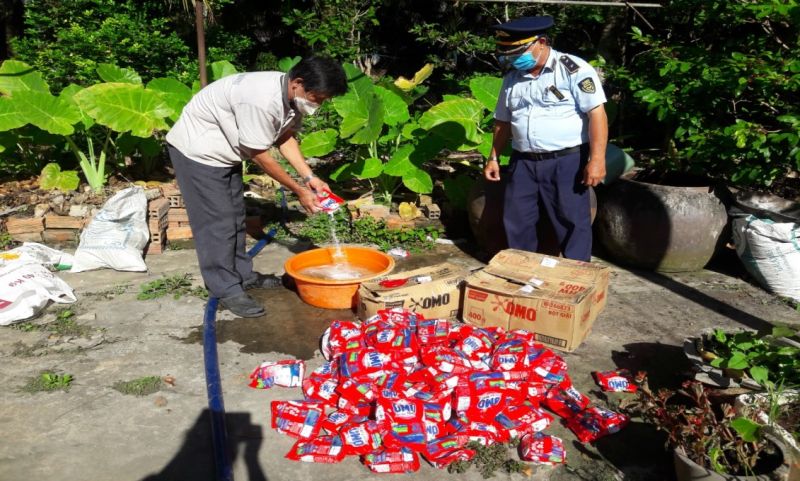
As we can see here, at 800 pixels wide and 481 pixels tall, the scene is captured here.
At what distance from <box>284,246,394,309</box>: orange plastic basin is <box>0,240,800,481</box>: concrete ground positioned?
94mm

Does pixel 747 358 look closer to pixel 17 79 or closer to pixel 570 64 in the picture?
pixel 570 64

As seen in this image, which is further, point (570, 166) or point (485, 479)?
point (570, 166)

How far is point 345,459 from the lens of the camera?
279 cm

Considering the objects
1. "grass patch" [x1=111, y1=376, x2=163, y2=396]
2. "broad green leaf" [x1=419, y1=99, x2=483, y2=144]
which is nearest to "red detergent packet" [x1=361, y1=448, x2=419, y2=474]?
"grass patch" [x1=111, y1=376, x2=163, y2=396]

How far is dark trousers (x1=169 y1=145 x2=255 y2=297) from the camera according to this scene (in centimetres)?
398

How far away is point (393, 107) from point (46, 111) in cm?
313

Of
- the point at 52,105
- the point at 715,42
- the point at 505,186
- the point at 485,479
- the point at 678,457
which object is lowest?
the point at 485,479

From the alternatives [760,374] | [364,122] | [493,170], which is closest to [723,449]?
[760,374]

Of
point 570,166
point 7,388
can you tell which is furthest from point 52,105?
point 570,166

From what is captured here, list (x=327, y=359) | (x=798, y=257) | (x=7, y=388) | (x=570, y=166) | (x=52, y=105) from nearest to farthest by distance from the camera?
1. (x=7, y=388)
2. (x=327, y=359)
3. (x=570, y=166)
4. (x=798, y=257)
5. (x=52, y=105)

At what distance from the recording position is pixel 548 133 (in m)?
3.99

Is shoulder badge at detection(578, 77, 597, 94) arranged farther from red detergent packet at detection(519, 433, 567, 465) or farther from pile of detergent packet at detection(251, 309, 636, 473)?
red detergent packet at detection(519, 433, 567, 465)

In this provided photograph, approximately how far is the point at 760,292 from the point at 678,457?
2707 mm

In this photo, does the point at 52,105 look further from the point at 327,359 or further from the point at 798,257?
the point at 798,257
